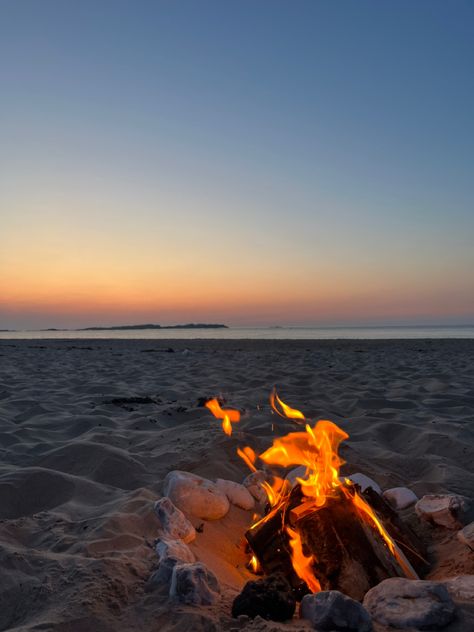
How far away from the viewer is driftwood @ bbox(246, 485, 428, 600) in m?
2.41

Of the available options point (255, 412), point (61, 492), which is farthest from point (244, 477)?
point (255, 412)

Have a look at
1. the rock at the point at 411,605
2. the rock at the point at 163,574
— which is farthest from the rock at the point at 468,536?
the rock at the point at 163,574

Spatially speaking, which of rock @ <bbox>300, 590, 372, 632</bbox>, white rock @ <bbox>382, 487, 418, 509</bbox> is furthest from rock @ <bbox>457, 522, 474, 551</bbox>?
rock @ <bbox>300, 590, 372, 632</bbox>

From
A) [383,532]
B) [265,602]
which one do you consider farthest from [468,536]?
[265,602]

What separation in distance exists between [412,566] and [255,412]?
3.63 m

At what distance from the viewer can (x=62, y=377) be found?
9.45 m

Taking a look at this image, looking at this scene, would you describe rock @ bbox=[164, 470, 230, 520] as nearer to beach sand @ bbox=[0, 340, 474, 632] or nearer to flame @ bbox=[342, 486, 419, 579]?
beach sand @ bbox=[0, 340, 474, 632]

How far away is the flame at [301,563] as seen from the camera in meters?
2.43

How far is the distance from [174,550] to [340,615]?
92 centimetres

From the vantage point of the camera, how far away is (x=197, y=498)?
3143mm

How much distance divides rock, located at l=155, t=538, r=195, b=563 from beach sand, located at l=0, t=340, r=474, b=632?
6 cm

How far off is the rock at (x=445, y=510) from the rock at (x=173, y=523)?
4.95 ft

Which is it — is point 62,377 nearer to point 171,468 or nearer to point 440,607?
point 171,468

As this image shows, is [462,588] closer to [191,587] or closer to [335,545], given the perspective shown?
[335,545]
